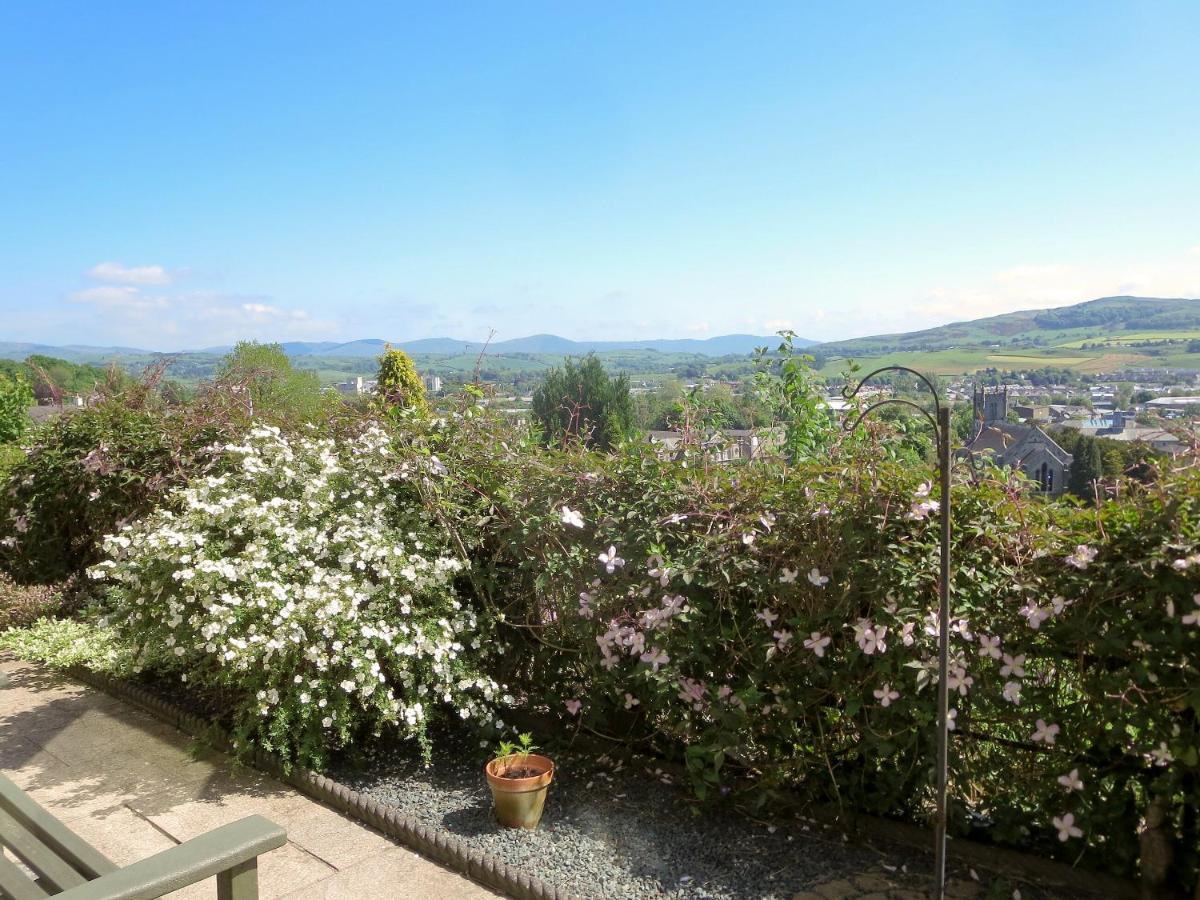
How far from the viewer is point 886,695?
250 centimetres

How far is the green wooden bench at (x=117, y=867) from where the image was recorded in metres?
1.31

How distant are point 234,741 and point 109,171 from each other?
1622 cm

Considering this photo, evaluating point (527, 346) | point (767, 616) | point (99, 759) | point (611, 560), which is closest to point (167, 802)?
point (99, 759)

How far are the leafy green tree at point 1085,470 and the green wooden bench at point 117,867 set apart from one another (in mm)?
2494

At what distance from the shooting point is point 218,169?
15055 millimetres

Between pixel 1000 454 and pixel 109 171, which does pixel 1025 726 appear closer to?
pixel 1000 454

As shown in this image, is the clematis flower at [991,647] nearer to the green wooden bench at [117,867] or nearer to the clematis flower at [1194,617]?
the clematis flower at [1194,617]

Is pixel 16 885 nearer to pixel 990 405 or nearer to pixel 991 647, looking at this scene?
pixel 991 647

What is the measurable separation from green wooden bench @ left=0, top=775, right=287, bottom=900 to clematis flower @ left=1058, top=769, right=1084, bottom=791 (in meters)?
2.19

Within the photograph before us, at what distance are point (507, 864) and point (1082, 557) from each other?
207cm

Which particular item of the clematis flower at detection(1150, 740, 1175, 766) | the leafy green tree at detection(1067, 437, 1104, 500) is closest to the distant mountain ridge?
the leafy green tree at detection(1067, 437, 1104, 500)

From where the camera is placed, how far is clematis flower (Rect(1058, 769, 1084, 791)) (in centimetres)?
230

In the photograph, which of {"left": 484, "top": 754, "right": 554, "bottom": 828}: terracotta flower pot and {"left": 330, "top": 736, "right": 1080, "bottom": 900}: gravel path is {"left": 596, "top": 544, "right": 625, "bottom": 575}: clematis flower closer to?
{"left": 484, "top": 754, "right": 554, "bottom": 828}: terracotta flower pot

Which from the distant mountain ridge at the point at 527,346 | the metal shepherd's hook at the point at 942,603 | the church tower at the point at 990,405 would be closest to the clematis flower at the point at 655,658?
the metal shepherd's hook at the point at 942,603
